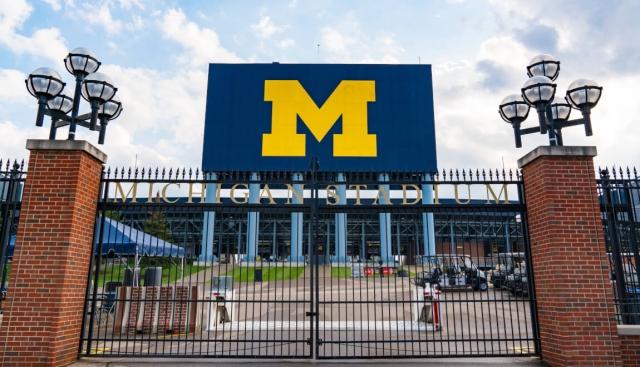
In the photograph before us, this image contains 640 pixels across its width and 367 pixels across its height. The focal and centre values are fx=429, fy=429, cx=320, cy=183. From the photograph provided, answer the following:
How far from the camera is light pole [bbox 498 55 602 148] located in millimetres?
7402

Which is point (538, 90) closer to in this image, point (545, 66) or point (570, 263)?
point (545, 66)

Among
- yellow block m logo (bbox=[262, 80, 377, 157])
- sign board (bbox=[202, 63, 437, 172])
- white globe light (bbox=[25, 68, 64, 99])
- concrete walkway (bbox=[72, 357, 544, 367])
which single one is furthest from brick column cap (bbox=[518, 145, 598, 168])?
yellow block m logo (bbox=[262, 80, 377, 157])

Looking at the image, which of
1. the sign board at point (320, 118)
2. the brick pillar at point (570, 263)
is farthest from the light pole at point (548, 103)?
the sign board at point (320, 118)

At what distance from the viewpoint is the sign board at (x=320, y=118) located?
1166 inches

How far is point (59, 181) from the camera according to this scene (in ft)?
23.5

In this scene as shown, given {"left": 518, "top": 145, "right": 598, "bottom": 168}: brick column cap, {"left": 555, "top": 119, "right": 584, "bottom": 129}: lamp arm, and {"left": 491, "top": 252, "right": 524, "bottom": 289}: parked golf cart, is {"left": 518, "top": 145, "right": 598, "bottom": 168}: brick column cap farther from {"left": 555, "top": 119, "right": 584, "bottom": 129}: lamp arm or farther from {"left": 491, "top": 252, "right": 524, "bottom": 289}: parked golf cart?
{"left": 491, "top": 252, "right": 524, "bottom": 289}: parked golf cart

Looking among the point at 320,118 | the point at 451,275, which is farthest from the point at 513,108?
the point at 320,118

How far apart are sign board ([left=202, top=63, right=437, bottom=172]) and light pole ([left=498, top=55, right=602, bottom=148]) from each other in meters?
20.9

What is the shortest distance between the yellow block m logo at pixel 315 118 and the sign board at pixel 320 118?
0.23 feet

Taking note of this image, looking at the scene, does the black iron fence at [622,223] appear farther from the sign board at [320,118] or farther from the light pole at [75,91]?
the sign board at [320,118]

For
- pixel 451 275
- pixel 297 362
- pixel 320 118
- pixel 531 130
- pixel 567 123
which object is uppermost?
pixel 320 118

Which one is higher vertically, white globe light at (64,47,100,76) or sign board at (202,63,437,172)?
sign board at (202,63,437,172)

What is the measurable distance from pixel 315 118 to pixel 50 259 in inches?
948

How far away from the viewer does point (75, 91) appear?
777 cm
